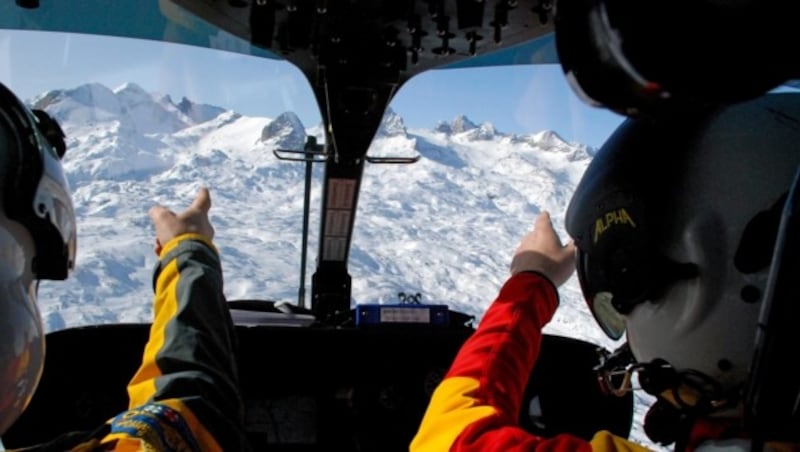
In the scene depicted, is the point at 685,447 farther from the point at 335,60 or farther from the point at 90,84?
the point at 90,84

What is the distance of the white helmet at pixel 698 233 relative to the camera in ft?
3.00

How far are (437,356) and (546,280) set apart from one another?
1.28 metres

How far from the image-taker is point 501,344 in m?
1.18

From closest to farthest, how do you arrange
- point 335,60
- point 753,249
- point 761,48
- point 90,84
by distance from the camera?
point 761,48
point 753,249
point 335,60
point 90,84

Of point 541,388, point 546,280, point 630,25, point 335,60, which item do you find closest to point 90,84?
point 335,60

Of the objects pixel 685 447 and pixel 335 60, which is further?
pixel 335 60

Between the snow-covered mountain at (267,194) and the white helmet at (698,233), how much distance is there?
188cm

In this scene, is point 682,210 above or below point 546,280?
above

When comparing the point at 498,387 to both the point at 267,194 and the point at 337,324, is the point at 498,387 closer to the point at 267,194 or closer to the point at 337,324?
the point at 337,324

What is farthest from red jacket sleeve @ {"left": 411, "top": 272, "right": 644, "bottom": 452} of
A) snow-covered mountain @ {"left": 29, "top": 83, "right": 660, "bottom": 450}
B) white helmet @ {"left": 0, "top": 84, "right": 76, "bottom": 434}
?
snow-covered mountain @ {"left": 29, "top": 83, "right": 660, "bottom": 450}

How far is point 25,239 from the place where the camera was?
1.02 meters

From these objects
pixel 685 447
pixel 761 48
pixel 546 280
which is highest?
pixel 761 48

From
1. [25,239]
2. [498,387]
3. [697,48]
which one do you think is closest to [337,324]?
[498,387]

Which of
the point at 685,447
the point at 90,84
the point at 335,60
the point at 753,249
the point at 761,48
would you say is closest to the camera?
the point at 761,48
